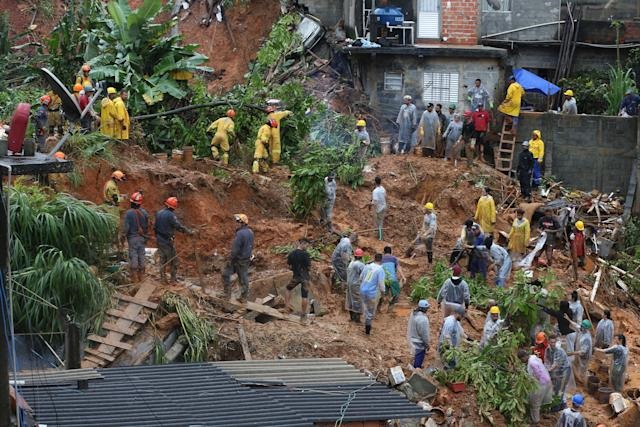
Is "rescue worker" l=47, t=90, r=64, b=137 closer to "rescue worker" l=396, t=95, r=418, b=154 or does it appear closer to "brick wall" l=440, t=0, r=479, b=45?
"rescue worker" l=396, t=95, r=418, b=154

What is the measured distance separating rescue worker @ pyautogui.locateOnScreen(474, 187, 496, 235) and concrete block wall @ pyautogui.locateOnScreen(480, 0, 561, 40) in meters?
7.32

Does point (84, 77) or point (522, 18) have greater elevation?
point (522, 18)

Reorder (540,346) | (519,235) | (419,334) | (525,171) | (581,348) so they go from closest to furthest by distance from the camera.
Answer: (419,334)
(540,346)
(581,348)
(519,235)
(525,171)

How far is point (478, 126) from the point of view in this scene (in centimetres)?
2977

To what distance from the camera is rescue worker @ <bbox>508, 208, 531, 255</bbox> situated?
1017 inches

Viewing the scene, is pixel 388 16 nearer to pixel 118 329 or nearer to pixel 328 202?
pixel 328 202

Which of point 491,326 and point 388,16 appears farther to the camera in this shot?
point 388,16

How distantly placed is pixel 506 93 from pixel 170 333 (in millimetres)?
13067

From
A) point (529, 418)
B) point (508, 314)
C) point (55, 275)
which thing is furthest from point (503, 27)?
point (55, 275)

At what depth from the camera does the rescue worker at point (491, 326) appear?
21781 mm

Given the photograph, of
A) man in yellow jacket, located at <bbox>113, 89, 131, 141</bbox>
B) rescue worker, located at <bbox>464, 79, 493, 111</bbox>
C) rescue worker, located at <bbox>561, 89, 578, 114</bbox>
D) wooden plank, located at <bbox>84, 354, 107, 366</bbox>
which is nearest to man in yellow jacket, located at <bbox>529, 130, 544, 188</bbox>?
rescue worker, located at <bbox>561, 89, 578, 114</bbox>

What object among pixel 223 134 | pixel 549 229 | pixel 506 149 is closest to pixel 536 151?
pixel 506 149

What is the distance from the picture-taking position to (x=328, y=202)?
85.3 feet

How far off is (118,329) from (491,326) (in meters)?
5.47
